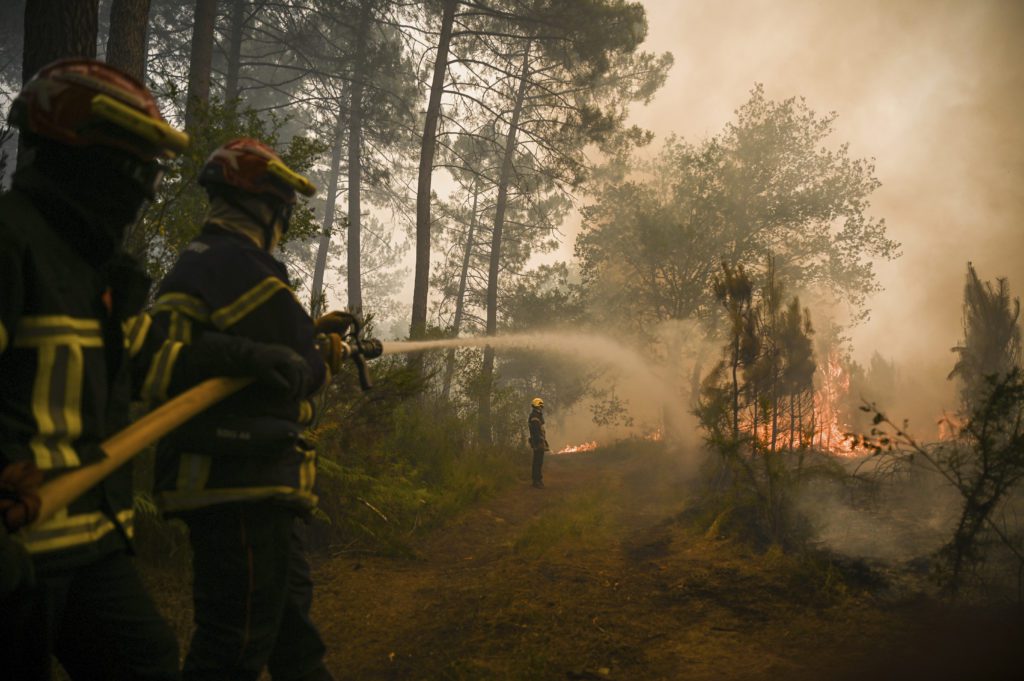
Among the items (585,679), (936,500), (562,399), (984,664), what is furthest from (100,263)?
(562,399)

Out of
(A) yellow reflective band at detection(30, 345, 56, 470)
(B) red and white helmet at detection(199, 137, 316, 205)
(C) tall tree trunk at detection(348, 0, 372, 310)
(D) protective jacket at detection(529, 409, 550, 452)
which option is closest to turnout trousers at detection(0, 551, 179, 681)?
(A) yellow reflective band at detection(30, 345, 56, 470)

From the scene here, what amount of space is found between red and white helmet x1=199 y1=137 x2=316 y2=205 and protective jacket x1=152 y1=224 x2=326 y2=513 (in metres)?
0.20

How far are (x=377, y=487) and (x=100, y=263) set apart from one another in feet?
15.5

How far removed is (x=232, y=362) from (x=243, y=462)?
1.22 feet

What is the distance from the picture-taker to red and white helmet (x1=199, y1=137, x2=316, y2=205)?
2477 mm

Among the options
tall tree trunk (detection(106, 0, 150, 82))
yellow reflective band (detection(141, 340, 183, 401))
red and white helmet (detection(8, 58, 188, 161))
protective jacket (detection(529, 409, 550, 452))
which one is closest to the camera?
red and white helmet (detection(8, 58, 188, 161))

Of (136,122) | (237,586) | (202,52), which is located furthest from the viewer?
(202,52)

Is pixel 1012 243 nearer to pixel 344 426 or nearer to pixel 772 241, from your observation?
pixel 772 241

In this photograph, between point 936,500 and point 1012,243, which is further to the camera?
point 1012,243

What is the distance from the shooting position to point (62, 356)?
1595 mm

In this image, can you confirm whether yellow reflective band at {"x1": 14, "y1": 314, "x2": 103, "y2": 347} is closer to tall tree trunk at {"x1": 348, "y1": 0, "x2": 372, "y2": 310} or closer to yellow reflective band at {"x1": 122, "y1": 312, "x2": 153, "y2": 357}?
yellow reflective band at {"x1": 122, "y1": 312, "x2": 153, "y2": 357}

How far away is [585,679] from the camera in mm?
3482

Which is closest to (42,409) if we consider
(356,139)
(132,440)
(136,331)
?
(132,440)

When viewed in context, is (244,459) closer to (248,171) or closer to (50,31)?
(248,171)
